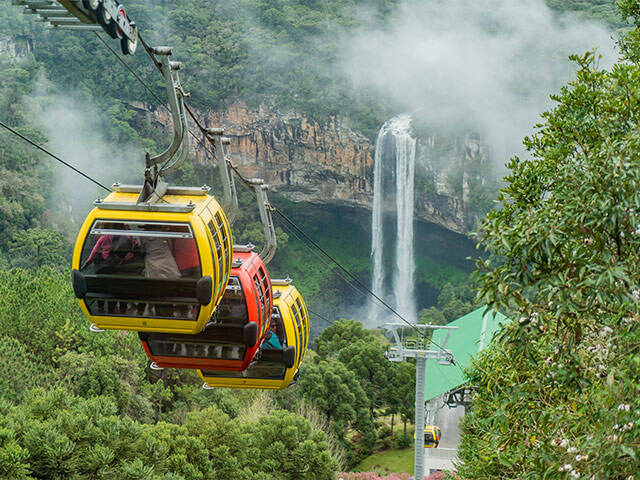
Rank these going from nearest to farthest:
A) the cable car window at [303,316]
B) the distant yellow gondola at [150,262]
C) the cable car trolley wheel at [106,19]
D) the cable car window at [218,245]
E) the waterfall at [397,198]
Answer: the cable car trolley wheel at [106,19]
the distant yellow gondola at [150,262]
the cable car window at [218,245]
the cable car window at [303,316]
the waterfall at [397,198]

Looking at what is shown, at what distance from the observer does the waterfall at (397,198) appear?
2633 inches

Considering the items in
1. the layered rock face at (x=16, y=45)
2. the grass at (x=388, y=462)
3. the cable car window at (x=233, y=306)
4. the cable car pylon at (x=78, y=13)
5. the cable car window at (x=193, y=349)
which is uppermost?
the layered rock face at (x=16, y=45)

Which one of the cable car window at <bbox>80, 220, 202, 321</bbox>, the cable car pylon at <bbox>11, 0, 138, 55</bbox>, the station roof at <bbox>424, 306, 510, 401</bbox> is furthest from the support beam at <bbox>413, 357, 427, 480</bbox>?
the cable car pylon at <bbox>11, 0, 138, 55</bbox>

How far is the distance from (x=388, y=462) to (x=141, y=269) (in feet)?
91.2

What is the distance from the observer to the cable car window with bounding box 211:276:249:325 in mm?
8422

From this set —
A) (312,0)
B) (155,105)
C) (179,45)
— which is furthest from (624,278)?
(312,0)

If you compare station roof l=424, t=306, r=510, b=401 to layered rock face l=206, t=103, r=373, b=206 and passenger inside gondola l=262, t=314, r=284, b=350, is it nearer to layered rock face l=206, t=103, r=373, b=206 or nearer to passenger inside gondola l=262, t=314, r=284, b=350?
passenger inside gondola l=262, t=314, r=284, b=350

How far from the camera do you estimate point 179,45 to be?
246 ft

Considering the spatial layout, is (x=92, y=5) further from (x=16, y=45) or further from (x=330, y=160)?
(x=16, y=45)

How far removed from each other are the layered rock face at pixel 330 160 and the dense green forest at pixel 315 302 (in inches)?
55.5

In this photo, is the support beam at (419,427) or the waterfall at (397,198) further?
the waterfall at (397,198)

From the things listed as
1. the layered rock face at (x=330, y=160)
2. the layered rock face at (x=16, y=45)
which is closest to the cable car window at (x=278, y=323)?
the layered rock face at (x=330, y=160)

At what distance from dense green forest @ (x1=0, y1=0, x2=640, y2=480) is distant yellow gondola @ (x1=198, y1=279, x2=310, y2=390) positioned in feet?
7.88

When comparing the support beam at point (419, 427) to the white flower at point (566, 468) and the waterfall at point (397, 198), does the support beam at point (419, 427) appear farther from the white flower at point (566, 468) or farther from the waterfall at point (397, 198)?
the waterfall at point (397, 198)
